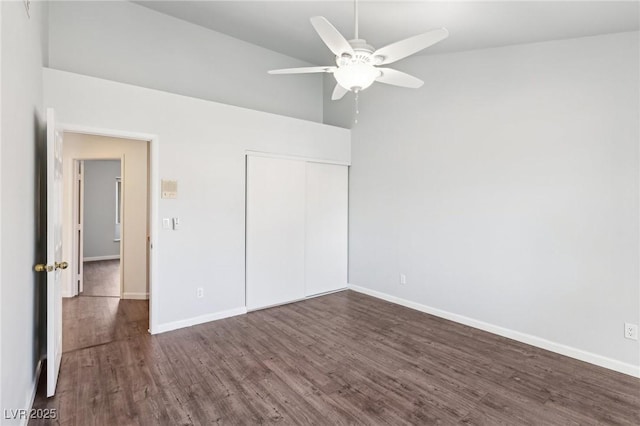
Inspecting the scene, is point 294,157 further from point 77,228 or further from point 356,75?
point 77,228

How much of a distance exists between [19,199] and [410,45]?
2490 millimetres

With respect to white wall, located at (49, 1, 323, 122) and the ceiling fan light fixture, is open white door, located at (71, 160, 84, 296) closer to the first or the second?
white wall, located at (49, 1, 323, 122)

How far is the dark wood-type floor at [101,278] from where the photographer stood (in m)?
5.13

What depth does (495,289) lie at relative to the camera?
3.65 meters

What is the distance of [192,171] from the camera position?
→ 3.69m

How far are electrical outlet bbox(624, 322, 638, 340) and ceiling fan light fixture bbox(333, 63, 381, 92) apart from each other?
3.04 meters

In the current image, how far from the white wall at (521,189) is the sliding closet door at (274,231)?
1201 mm

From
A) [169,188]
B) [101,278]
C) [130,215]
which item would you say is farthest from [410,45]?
[101,278]

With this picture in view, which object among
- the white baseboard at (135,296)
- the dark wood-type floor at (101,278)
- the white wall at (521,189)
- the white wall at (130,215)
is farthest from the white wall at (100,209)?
the white wall at (521,189)

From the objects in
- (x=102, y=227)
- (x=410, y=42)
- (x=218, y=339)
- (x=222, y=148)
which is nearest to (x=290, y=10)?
(x=222, y=148)

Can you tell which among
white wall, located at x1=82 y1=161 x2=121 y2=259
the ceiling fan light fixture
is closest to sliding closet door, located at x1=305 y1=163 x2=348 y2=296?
the ceiling fan light fixture

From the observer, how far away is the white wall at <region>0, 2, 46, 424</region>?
157 centimetres

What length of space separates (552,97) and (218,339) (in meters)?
4.10

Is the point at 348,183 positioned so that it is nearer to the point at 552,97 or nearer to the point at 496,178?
the point at 496,178
